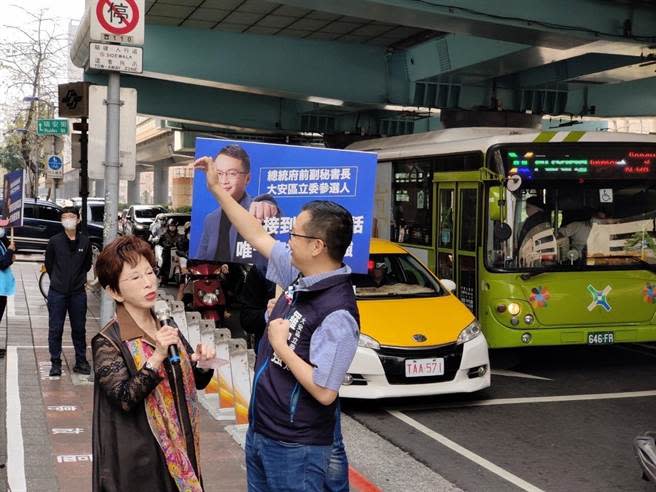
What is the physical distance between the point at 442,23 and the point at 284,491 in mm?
11434

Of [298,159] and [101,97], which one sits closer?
[298,159]

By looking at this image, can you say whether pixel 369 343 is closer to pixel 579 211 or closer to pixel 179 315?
pixel 179 315

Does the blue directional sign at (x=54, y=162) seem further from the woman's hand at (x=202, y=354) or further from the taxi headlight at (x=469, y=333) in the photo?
the woman's hand at (x=202, y=354)

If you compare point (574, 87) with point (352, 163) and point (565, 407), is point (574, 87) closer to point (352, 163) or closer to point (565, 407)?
point (565, 407)

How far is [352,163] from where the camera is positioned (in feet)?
20.9

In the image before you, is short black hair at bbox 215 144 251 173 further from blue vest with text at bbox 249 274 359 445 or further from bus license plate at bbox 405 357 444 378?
bus license plate at bbox 405 357 444 378

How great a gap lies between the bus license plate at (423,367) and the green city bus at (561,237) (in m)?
2.06

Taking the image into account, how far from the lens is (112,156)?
873cm

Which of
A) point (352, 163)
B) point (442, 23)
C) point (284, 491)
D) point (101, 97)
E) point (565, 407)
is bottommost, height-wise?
point (565, 407)

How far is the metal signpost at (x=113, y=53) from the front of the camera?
847cm

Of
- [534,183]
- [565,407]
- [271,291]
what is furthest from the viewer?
[534,183]

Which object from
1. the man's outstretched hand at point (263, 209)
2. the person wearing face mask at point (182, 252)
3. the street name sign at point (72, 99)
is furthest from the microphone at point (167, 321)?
the person wearing face mask at point (182, 252)

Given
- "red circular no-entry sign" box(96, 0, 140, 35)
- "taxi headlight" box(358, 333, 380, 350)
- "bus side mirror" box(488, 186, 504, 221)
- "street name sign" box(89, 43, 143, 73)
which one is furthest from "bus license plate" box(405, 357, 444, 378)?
"red circular no-entry sign" box(96, 0, 140, 35)

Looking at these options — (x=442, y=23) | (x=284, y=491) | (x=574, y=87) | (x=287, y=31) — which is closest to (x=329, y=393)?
(x=284, y=491)
